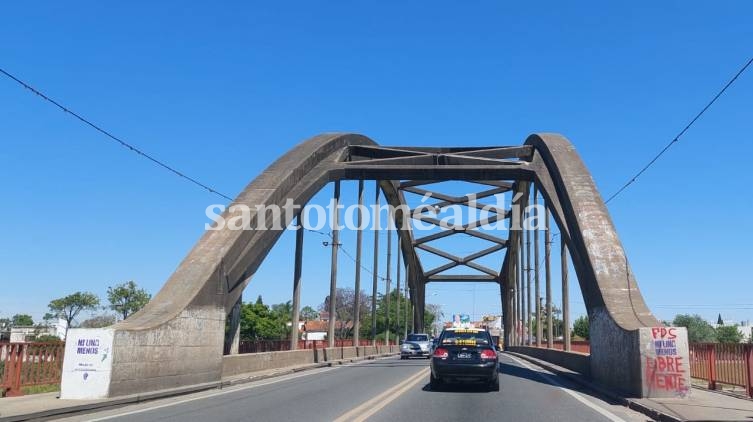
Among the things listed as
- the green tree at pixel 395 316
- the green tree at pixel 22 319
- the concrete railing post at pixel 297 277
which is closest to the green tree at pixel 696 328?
the green tree at pixel 395 316

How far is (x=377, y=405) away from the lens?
11594 mm

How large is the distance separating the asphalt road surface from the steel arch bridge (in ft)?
3.38

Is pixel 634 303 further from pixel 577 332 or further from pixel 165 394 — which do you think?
pixel 577 332

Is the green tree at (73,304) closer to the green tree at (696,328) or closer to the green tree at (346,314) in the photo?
the green tree at (346,314)

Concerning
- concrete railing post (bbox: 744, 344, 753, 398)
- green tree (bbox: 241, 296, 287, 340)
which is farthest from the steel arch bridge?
green tree (bbox: 241, 296, 287, 340)

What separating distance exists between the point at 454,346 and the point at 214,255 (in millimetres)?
Answer: 7278

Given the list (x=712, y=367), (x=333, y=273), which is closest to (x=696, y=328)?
(x=333, y=273)

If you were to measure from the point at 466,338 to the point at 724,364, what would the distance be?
5743 mm

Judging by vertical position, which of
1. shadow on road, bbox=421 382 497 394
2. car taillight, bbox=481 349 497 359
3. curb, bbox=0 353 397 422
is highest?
car taillight, bbox=481 349 497 359

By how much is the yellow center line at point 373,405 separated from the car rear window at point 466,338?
1.54 meters

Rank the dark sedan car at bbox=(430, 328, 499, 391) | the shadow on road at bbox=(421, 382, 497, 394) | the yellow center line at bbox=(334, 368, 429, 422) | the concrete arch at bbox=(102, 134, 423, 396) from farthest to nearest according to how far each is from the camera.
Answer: the shadow on road at bbox=(421, 382, 497, 394)
the dark sedan car at bbox=(430, 328, 499, 391)
the concrete arch at bbox=(102, 134, 423, 396)
the yellow center line at bbox=(334, 368, 429, 422)

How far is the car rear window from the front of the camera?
15.1 m

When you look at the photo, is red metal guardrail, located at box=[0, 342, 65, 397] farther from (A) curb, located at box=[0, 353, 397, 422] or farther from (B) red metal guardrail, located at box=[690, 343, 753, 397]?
(B) red metal guardrail, located at box=[690, 343, 753, 397]

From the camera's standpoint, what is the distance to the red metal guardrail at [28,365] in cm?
1257
